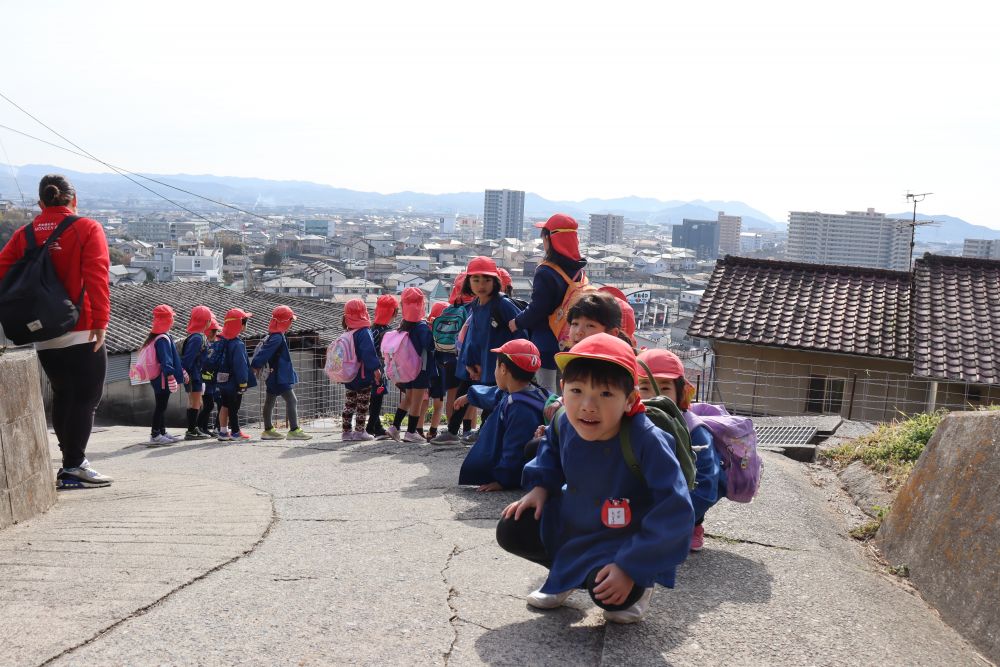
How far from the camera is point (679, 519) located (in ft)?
9.35

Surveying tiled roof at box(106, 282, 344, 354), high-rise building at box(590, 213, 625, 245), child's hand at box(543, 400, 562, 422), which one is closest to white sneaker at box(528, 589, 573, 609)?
child's hand at box(543, 400, 562, 422)

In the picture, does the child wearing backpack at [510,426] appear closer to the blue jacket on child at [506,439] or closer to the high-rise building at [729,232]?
the blue jacket on child at [506,439]

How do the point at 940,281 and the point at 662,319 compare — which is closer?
the point at 940,281

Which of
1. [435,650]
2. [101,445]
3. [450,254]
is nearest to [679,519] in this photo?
[435,650]

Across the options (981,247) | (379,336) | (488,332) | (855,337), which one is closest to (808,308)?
(855,337)

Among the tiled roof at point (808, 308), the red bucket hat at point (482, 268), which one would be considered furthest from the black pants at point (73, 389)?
the tiled roof at point (808, 308)

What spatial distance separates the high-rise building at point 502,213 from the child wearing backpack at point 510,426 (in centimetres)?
17983

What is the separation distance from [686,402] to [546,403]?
3.16 feet

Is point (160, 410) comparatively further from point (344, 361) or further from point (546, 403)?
point (546, 403)

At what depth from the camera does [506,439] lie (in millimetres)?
5023

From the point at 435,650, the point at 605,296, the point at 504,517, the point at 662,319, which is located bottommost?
the point at 662,319

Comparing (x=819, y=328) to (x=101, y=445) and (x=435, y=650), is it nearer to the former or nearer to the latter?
(x=101, y=445)

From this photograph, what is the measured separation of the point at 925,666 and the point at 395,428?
5716mm

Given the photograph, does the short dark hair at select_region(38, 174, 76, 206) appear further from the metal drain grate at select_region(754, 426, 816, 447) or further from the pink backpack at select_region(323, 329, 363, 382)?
the metal drain grate at select_region(754, 426, 816, 447)
